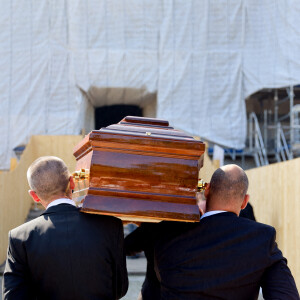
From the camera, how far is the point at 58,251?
1.95 meters

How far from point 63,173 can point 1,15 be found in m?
12.4

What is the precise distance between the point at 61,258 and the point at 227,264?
688mm

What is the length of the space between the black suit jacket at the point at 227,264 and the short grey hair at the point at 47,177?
22.3 inches

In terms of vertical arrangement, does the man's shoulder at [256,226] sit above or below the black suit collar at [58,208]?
below

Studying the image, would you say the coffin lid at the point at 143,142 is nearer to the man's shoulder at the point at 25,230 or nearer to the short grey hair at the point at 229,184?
the short grey hair at the point at 229,184

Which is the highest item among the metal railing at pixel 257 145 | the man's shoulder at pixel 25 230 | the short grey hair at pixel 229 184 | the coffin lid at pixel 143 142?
the coffin lid at pixel 143 142

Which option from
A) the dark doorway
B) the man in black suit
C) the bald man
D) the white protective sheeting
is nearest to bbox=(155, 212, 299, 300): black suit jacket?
the bald man

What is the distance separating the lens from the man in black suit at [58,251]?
6.37ft

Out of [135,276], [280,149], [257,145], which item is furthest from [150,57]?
[135,276]

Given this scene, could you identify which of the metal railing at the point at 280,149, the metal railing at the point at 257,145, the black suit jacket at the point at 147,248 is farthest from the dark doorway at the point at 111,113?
the black suit jacket at the point at 147,248

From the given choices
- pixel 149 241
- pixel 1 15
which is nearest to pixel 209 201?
pixel 149 241

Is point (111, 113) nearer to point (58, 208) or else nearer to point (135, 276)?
point (135, 276)

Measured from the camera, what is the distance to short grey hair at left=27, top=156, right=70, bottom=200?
1.99 metres

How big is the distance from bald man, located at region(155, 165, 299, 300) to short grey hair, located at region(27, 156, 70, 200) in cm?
54
